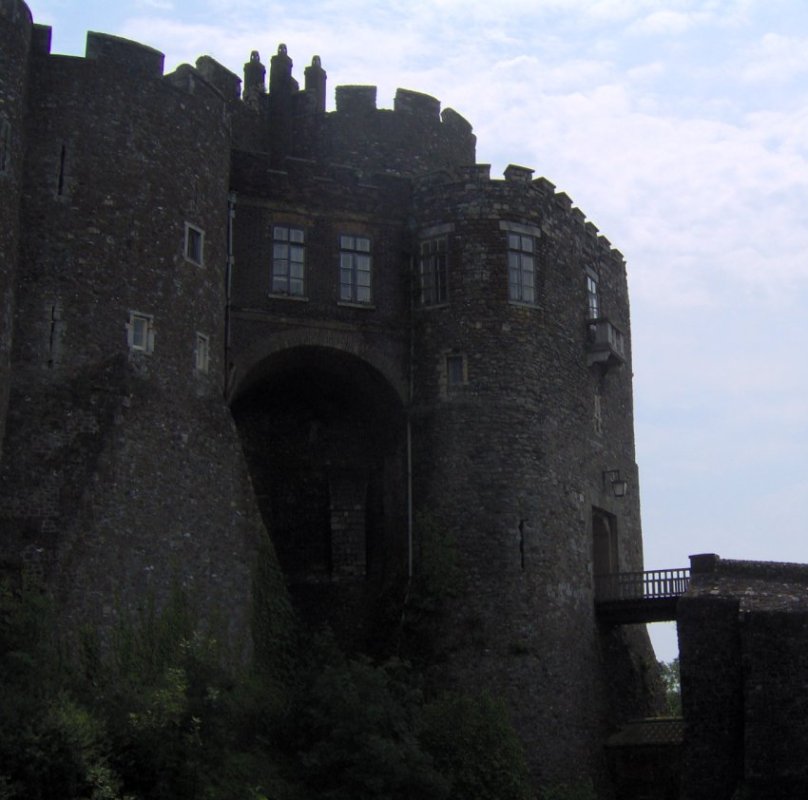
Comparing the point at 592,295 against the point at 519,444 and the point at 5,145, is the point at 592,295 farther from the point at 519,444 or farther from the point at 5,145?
the point at 5,145

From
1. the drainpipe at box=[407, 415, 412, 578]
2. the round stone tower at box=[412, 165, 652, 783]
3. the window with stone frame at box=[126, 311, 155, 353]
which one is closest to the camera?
the window with stone frame at box=[126, 311, 155, 353]

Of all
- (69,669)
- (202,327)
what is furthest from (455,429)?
(69,669)

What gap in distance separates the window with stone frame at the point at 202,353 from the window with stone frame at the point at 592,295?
11.6m

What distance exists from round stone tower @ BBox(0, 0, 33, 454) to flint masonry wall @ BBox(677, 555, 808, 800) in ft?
50.2

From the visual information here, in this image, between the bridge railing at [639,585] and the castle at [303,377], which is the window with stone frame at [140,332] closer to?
the castle at [303,377]

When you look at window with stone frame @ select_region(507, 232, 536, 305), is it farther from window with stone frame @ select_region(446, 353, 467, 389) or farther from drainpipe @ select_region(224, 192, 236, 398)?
drainpipe @ select_region(224, 192, 236, 398)

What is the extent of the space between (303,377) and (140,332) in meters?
7.43

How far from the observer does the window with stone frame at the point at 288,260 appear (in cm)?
3747

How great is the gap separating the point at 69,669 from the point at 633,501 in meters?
20.3


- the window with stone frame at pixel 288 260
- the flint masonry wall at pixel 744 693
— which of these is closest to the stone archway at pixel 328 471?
the window with stone frame at pixel 288 260

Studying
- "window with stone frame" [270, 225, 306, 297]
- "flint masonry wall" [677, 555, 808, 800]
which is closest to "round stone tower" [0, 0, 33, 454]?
"window with stone frame" [270, 225, 306, 297]

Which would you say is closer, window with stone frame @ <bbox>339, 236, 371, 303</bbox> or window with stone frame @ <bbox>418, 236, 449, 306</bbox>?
window with stone frame @ <bbox>339, 236, 371, 303</bbox>

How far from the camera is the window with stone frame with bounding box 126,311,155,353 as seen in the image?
3161 cm

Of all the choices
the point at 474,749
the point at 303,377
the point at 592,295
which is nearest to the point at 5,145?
the point at 303,377
